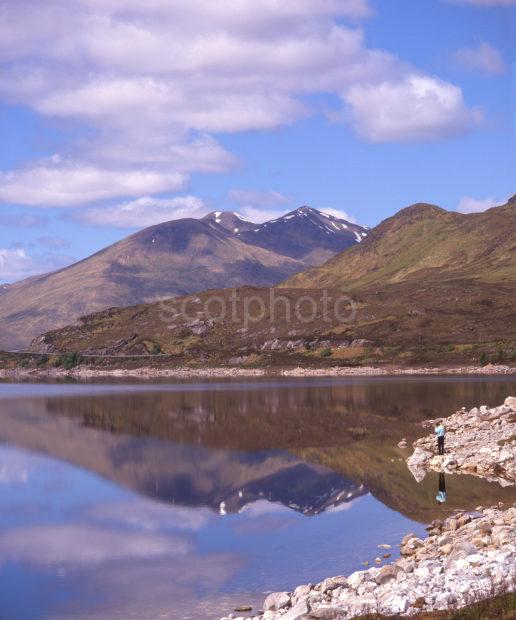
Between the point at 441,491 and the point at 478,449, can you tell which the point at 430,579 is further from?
the point at 478,449

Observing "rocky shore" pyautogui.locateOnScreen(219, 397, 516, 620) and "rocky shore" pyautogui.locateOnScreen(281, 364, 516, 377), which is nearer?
"rocky shore" pyautogui.locateOnScreen(219, 397, 516, 620)

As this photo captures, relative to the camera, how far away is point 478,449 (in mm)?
51531

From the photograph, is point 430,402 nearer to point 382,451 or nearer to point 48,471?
point 382,451

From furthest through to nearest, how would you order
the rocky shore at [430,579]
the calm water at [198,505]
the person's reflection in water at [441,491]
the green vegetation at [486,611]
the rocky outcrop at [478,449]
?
the rocky outcrop at [478,449], the person's reflection in water at [441,491], the calm water at [198,505], the rocky shore at [430,579], the green vegetation at [486,611]

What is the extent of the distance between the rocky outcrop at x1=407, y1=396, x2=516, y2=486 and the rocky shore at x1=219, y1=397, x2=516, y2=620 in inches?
416

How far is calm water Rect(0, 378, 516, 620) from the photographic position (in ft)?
92.8

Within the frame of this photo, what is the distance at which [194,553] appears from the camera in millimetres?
33031

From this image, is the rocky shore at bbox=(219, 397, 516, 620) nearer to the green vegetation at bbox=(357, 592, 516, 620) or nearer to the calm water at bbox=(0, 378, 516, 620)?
the green vegetation at bbox=(357, 592, 516, 620)

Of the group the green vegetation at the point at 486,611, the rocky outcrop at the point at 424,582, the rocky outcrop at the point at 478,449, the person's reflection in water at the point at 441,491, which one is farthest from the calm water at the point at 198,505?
the green vegetation at the point at 486,611

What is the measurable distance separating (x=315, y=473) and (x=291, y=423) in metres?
27.2

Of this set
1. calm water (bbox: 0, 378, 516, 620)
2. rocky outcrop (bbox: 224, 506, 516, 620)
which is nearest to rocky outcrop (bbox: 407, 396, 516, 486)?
calm water (bbox: 0, 378, 516, 620)

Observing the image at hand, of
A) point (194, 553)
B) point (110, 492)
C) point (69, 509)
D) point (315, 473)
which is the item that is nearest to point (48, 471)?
point (110, 492)

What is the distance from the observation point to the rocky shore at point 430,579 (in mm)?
20422

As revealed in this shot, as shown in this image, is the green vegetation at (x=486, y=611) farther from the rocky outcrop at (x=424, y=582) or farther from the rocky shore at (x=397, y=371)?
the rocky shore at (x=397, y=371)
